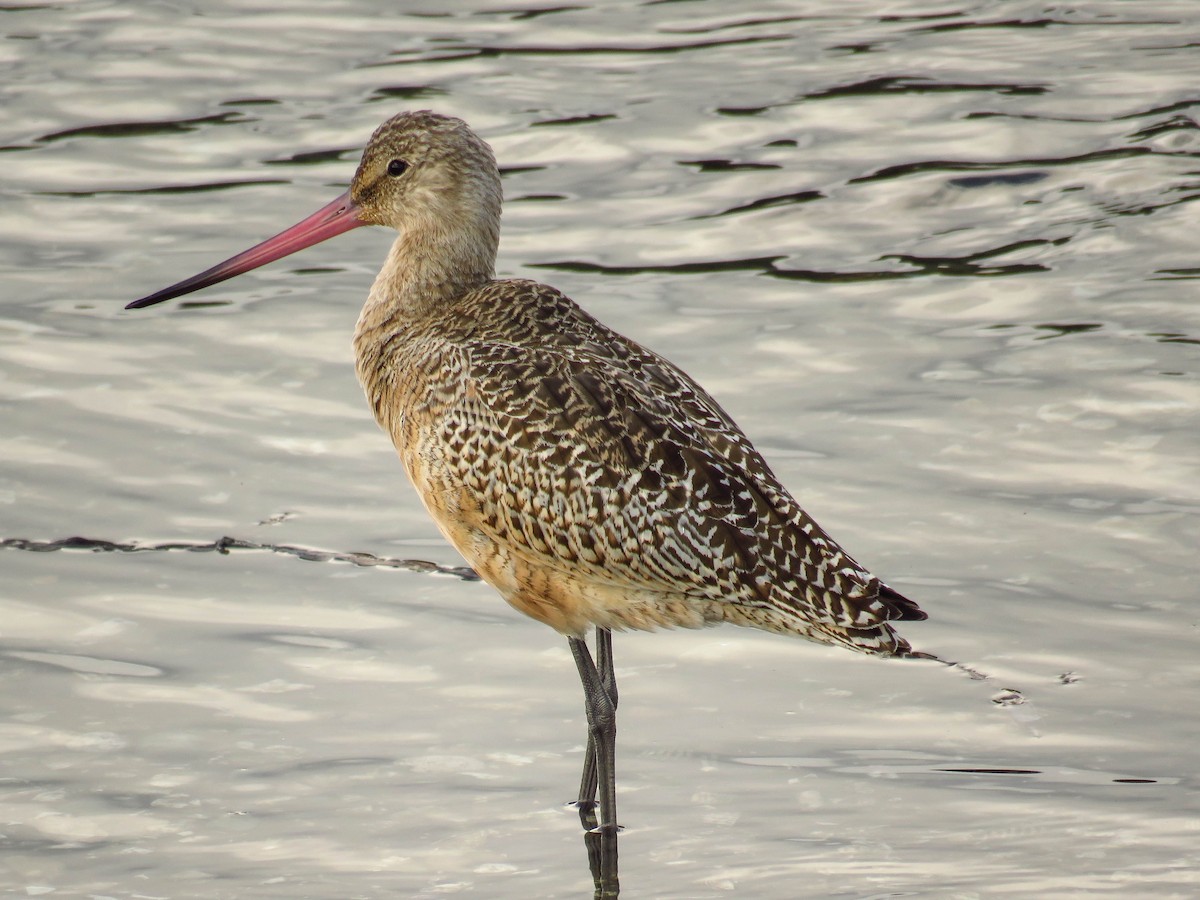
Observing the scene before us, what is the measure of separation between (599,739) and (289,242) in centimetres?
258

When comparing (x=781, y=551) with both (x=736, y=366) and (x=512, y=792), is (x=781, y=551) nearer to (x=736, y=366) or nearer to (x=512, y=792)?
(x=512, y=792)

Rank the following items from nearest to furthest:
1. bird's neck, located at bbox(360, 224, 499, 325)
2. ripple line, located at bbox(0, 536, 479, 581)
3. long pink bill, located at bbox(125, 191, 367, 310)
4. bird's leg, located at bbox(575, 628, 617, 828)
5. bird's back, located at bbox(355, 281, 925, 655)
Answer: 1. bird's back, located at bbox(355, 281, 925, 655)
2. bird's leg, located at bbox(575, 628, 617, 828)
3. bird's neck, located at bbox(360, 224, 499, 325)
4. long pink bill, located at bbox(125, 191, 367, 310)
5. ripple line, located at bbox(0, 536, 479, 581)

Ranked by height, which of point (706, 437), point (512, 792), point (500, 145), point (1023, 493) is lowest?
point (512, 792)

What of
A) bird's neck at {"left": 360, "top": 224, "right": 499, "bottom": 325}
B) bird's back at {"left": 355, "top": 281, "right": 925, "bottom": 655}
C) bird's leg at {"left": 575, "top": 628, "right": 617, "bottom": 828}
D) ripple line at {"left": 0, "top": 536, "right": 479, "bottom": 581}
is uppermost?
bird's neck at {"left": 360, "top": 224, "right": 499, "bottom": 325}

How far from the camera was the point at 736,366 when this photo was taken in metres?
9.66

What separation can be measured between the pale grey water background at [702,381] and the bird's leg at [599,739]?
125 mm

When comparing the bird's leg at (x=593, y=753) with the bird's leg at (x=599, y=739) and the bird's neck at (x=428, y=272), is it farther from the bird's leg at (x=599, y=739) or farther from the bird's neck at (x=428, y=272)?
the bird's neck at (x=428, y=272)

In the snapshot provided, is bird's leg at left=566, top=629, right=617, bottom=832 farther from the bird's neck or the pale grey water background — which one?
the bird's neck

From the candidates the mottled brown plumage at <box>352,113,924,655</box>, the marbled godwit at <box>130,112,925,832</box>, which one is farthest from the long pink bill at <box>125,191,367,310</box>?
the mottled brown plumage at <box>352,113,924,655</box>

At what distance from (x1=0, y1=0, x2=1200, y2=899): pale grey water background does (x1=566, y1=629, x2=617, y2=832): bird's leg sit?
12 centimetres

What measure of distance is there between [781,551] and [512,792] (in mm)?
1356

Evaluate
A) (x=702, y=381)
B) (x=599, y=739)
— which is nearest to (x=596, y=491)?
(x=599, y=739)

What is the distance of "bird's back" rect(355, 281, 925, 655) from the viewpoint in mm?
5973

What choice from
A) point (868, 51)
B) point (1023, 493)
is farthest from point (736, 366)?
point (868, 51)
